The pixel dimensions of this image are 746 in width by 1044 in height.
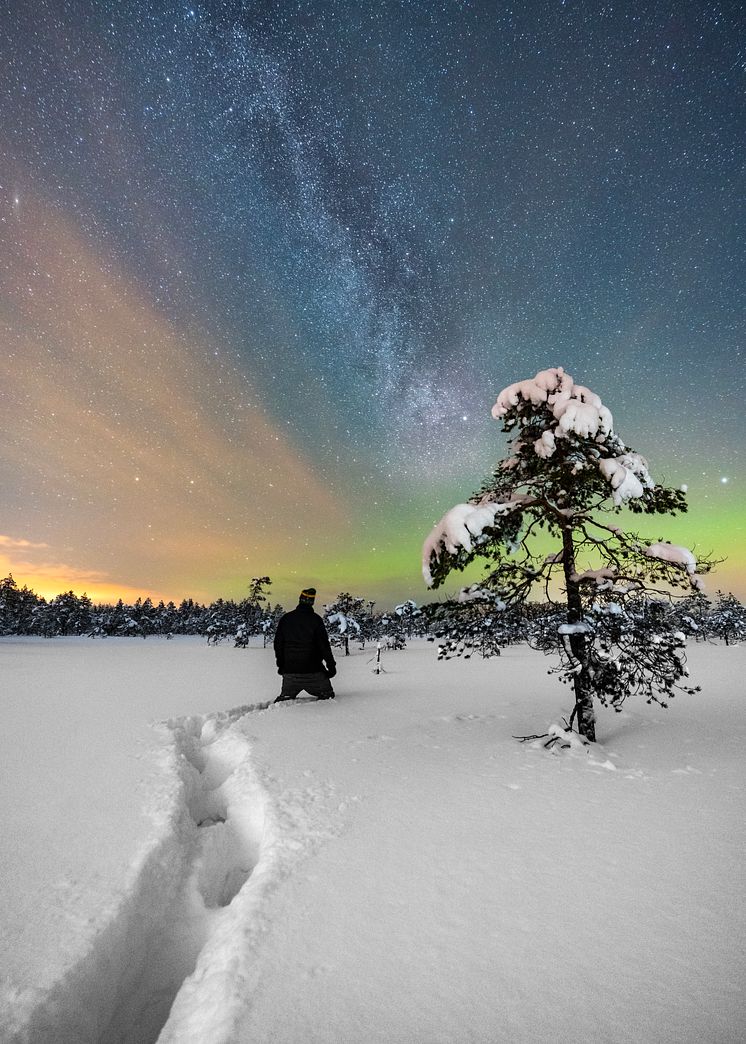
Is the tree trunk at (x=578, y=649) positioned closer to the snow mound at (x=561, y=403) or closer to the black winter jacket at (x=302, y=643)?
the snow mound at (x=561, y=403)

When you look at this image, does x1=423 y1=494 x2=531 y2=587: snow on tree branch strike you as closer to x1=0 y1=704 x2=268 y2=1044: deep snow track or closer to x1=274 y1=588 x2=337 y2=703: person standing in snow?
x1=0 y1=704 x2=268 y2=1044: deep snow track

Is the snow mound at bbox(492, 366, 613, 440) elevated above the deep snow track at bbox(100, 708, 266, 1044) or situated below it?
above

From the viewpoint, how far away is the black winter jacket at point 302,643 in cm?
909

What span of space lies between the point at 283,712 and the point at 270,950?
239 inches

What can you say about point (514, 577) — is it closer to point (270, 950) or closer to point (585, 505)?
point (585, 505)

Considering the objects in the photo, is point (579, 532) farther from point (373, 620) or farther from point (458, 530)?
point (373, 620)

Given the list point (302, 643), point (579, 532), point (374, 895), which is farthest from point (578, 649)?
point (302, 643)

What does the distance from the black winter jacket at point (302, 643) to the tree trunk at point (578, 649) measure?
432 centimetres

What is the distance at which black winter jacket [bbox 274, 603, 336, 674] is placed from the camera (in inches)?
358

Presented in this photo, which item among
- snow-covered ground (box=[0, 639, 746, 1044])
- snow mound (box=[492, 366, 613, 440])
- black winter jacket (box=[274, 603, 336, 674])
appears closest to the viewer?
snow-covered ground (box=[0, 639, 746, 1044])

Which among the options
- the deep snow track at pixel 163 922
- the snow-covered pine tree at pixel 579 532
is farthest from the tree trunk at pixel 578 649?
the deep snow track at pixel 163 922

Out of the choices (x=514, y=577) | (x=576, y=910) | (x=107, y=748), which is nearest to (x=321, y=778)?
(x=576, y=910)

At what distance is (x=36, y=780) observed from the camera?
510 centimetres

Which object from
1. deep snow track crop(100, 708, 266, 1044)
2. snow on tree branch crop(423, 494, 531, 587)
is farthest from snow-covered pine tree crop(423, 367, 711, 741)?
deep snow track crop(100, 708, 266, 1044)
